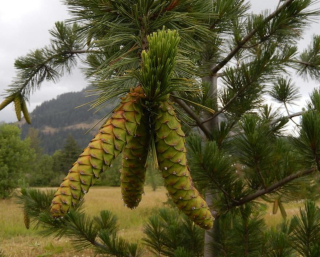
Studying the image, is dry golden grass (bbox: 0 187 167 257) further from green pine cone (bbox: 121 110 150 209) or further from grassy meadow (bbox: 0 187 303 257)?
green pine cone (bbox: 121 110 150 209)

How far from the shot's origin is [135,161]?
881 mm

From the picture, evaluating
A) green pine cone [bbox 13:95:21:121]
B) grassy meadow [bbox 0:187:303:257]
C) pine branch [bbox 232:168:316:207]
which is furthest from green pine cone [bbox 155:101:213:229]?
grassy meadow [bbox 0:187:303:257]

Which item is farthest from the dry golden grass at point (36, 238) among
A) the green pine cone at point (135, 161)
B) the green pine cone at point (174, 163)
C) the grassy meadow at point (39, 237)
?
the green pine cone at point (174, 163)

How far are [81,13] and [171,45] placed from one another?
2.40 ft

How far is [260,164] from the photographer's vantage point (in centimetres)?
188

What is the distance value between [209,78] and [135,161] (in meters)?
2.19

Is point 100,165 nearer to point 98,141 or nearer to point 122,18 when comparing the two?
point 98,141

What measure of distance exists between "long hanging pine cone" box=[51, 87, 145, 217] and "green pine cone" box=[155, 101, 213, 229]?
0.22ft

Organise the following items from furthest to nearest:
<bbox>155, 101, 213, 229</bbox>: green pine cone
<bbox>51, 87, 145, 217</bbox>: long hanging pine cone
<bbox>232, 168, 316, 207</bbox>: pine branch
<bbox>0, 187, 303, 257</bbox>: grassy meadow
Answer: <bbox>0, 187, 303, 257</bbox>: grassy meadow → <bbox>232, 168, 316, 207</bbox>: pine branch → <bbox>155, 101, 213, 229</bbox>: green pine cone → <bbox>51, 87, 145, 217</bbox>: long hanging pine cone

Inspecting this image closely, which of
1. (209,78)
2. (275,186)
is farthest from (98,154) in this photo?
(209,78)

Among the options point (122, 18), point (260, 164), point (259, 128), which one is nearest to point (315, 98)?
point (259, 128)

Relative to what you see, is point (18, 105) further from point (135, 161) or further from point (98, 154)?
point (98, 154)

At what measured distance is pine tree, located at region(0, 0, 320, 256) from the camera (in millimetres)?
841

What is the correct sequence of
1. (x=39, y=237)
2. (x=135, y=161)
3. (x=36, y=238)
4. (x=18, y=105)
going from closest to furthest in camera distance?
(x=135, y=161), (x=18, y=105), (x=36, y=238), (x=39, y=237)
